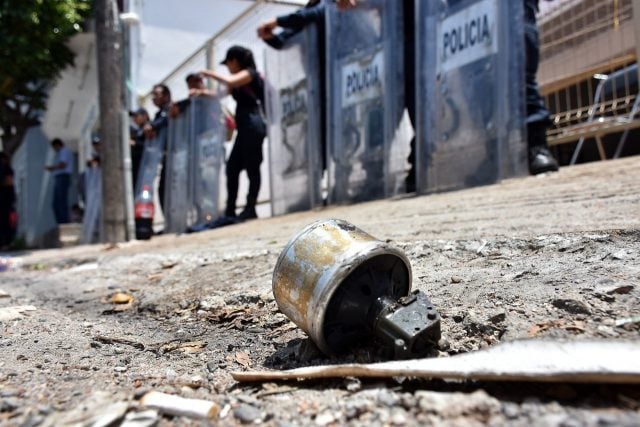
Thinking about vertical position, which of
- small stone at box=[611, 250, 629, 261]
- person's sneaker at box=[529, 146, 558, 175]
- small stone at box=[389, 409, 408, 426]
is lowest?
small stone at box=[389, 409, 408, 426]

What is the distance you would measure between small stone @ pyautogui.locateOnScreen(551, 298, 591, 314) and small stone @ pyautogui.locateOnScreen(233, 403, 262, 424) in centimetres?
73

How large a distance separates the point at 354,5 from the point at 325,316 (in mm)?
3700

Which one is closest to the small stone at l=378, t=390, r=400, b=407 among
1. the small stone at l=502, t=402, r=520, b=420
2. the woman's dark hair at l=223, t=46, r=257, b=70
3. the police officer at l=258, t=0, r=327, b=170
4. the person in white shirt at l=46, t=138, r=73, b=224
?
the small stone at l=502, t=402, r=520, b=420

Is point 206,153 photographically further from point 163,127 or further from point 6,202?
point 6,202

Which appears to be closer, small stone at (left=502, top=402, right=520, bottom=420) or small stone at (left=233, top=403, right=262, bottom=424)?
small stone at (left=502, top=402, right=520, bottom=420)

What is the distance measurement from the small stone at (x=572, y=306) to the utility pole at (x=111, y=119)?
5.44 meters

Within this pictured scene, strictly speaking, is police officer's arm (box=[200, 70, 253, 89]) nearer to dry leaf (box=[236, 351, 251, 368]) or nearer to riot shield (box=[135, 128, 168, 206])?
riot shield (box=[135, 128, 168, 206])

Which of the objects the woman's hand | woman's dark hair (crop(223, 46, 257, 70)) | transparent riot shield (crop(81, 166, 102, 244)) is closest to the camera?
the woman's hand

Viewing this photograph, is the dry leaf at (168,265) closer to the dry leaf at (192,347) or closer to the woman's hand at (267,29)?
the dry leaf at (192,347)

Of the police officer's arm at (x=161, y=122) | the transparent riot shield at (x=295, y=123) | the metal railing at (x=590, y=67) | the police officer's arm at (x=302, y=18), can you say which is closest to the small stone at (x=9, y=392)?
the transparent riot shield at (x=295, y=123)

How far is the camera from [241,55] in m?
5.27

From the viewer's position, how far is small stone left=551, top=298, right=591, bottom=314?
120 cm

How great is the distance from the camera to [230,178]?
217 inches

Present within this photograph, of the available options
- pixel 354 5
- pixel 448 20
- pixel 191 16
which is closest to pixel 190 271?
pixel 448 20
